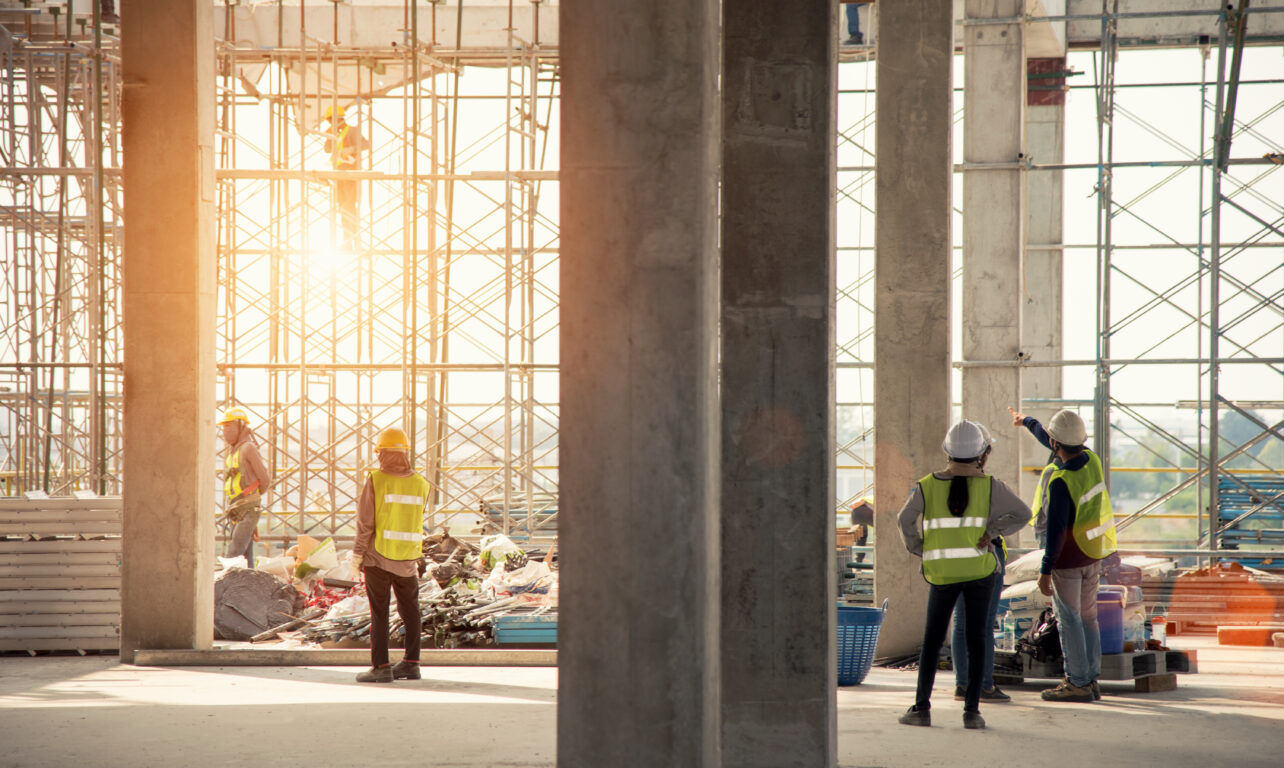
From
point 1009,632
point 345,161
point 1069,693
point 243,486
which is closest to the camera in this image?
point 1069,693

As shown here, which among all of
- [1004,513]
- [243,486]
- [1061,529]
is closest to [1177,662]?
[1061,529]

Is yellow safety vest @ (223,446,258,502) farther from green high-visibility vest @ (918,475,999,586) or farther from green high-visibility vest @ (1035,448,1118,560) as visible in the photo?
green high-visibility vest @ (1035,448,1118,560)

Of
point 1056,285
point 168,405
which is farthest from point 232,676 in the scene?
point 1056,285

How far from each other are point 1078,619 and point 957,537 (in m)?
A: 1.61

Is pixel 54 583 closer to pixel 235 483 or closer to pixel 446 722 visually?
pixel 235 483

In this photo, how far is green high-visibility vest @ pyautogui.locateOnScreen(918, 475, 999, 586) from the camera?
25.3 feet

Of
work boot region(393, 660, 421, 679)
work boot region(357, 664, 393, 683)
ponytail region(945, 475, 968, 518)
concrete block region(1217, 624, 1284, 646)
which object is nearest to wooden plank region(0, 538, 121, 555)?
work boot region(357, 664, 393, 683)

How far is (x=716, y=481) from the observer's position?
539 cm

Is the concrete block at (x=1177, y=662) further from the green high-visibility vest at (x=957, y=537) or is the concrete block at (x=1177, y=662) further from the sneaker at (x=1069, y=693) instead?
the green high-visibility vest at (x=957, y=537)

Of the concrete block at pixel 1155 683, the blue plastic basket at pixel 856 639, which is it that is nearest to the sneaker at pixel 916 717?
the blue plastic basket at pixel 856 639

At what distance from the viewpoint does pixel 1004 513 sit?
25.5 feet

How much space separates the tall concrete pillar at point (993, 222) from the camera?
51.7ft

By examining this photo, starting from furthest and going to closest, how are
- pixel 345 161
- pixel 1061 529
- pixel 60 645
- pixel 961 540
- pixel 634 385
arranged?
pixel 345 161 < pixel 60 645 < pixel 1061 529 < pixel 961 540 < pixel 634 385

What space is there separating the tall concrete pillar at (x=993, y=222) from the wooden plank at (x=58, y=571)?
9.82m
